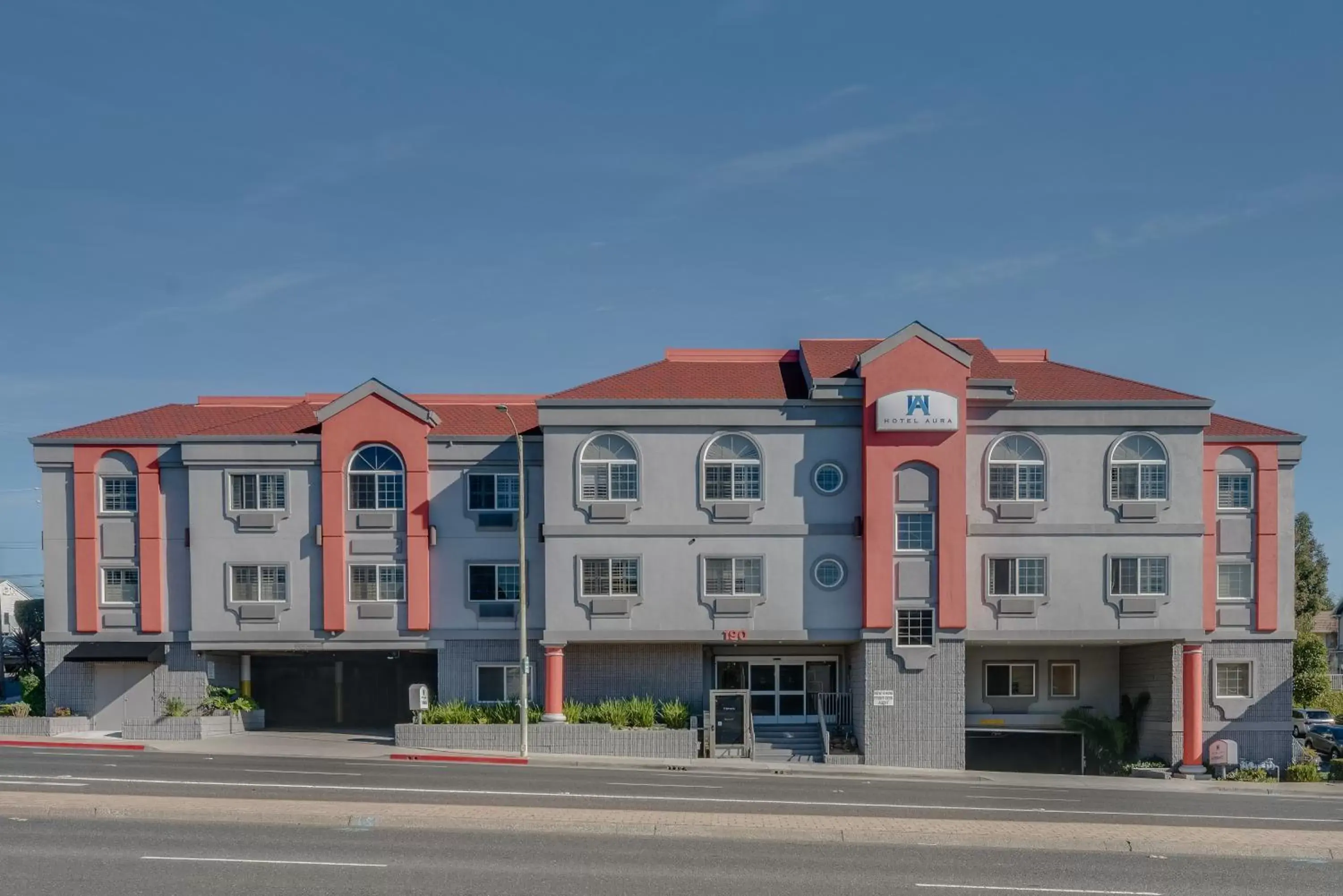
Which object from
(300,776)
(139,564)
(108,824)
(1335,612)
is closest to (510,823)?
(108,824)

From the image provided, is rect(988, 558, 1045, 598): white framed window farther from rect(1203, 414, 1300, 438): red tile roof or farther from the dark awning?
the dark awning

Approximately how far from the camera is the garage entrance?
41.8 meters

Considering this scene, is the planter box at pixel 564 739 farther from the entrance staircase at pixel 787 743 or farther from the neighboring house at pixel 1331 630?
the neighboring house at pixel 1331 630

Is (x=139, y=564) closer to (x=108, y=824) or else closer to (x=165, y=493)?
(x=165, y=493)

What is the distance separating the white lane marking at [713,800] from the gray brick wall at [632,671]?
12501 millimetres

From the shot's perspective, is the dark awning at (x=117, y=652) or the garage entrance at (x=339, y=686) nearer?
the dark awning at (x=117, y=652)

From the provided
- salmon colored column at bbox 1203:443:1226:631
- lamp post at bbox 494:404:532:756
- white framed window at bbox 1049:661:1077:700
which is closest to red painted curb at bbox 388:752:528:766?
lamp post at bbox 494:404:532:756

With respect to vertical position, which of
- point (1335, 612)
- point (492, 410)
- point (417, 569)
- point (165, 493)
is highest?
point (492, 410)

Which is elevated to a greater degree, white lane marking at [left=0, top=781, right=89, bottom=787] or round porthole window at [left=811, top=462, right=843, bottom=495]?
round porthole window at [left=811, top=462, right=843, bottom=495]

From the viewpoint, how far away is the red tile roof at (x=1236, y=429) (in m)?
38.5

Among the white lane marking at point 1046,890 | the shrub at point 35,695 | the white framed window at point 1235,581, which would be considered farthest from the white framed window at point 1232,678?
the shrub at point 35,695

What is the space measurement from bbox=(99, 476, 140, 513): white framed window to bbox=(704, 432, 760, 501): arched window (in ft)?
60.2

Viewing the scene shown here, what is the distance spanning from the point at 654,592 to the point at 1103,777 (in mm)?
14192

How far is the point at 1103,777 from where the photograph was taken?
35750mm
